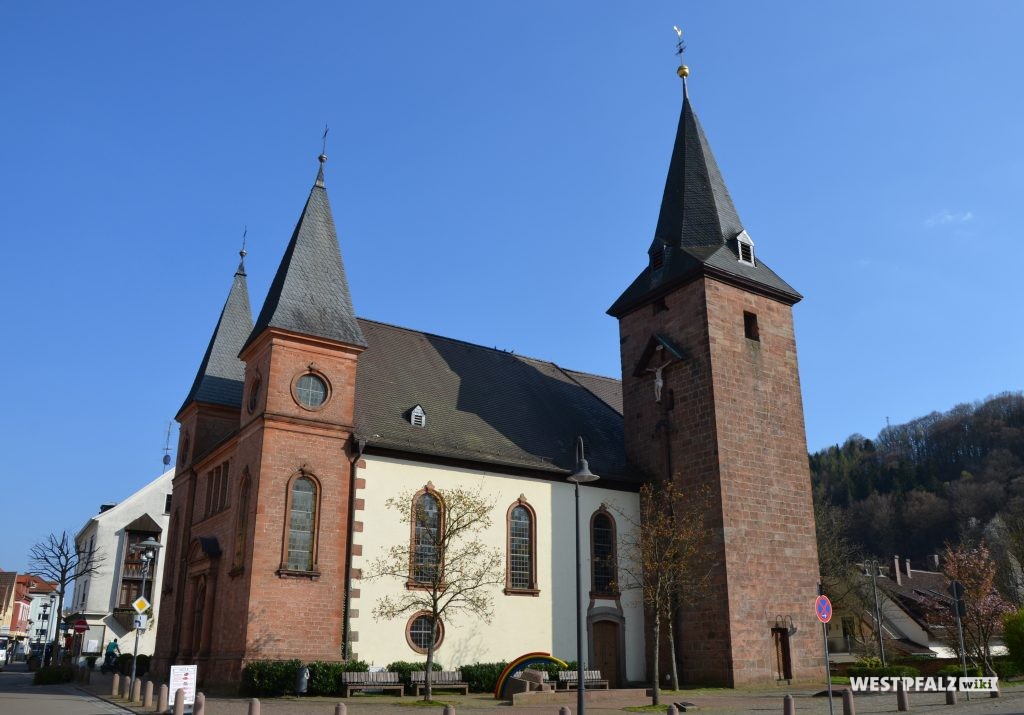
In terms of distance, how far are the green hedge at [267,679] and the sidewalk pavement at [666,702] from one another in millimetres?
400

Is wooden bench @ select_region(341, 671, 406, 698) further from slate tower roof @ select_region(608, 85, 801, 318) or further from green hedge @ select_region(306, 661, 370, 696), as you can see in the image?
slate tower roof @ select_region(608, 85, 801, 318)

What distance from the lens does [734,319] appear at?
30344 mm

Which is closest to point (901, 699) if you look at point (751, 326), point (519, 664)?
point (519, 664)

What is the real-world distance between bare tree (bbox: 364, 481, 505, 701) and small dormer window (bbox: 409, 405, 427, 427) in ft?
8.08

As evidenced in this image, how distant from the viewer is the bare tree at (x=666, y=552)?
2630cm

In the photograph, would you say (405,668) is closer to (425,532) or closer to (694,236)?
(425,532)

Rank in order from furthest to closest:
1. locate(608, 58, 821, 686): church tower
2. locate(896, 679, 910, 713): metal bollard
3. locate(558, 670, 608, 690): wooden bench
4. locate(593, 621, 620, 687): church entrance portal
Answer: locate(593, 621, 620, 687): church entrance portal
locate(608, 58, 821, 686): church tower
locate(558, 670, 608, 690): wooden bench
locate(896, 679, 910, 713): metal bollard

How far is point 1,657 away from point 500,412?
4817cm

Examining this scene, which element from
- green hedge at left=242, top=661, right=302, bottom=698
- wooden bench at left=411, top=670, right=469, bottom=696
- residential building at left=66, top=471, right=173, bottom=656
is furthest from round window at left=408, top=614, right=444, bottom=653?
residential building at left=66, top=471, right=173, bottom=656

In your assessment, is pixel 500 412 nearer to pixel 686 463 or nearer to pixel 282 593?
pixel 686 463

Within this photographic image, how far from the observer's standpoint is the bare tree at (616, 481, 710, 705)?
2630 centimetres

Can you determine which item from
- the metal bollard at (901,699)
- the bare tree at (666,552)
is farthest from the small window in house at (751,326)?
the metal bollard at (901,699)

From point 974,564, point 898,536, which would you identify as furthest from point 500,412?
point 898,536

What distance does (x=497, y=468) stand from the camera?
2795 centimetres
